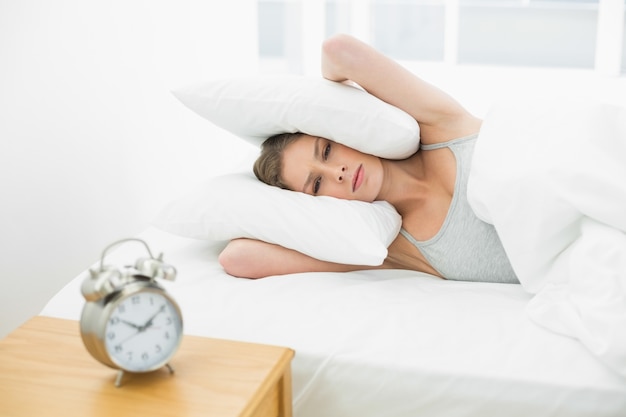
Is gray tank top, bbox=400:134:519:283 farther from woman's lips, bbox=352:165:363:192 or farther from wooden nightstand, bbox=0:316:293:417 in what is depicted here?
wooden nightstand, bbox=0:316:293:417

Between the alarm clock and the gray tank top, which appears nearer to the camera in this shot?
the alarm clock

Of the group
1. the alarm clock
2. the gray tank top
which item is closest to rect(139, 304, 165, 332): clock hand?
the alarm clock

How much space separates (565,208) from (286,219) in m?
0.52

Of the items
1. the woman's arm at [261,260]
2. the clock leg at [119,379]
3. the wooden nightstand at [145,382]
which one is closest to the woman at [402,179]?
the woman's arm at [261,260]

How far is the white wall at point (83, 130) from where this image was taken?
1.62m

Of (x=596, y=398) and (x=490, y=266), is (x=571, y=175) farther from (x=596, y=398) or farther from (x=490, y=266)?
(x=596, y=398)

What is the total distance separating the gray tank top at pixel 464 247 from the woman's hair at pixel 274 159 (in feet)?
1.08

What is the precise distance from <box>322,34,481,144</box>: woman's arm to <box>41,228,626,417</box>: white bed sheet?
0.39 m

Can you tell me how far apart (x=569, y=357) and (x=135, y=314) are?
662 mm

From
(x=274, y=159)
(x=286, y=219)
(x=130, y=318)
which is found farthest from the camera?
(x=274, y=159)

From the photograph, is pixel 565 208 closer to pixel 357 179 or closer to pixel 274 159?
pixel 357 179

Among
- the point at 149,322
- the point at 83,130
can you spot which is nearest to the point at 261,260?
the point at 149,322

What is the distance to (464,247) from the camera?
1.51 meters

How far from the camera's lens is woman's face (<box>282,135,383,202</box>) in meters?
1.52
